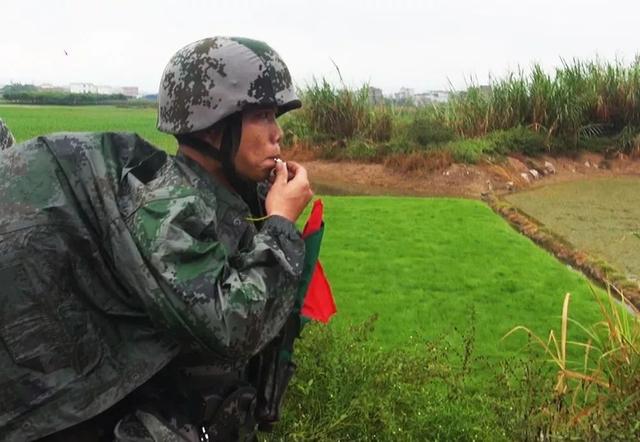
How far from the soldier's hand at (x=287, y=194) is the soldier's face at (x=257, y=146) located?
3 centimetres

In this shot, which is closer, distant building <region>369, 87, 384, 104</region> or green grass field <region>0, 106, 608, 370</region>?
green grass field <region>0, 106, 608, 370</region>

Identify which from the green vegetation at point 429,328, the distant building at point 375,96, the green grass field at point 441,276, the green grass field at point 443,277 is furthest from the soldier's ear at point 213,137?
the distant building at point 375,96

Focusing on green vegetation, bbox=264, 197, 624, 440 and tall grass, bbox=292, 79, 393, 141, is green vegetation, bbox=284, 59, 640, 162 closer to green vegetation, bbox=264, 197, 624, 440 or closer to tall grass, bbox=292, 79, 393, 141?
tall grass, bbox=292, 79, 393, 141

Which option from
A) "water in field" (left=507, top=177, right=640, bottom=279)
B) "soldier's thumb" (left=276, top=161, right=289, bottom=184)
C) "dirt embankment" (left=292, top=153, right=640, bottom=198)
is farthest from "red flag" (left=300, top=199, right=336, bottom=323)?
"dirt embankment" (left=292, top=153, right=640, bottom=198)

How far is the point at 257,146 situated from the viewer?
4.92 ft

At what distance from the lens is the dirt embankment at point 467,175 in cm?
1166

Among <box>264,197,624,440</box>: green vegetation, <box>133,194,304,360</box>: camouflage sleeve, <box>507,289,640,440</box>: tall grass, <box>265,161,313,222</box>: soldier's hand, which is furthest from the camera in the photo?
<box>264,197,624,440</box>: green vegetation

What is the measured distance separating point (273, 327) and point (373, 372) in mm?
1835

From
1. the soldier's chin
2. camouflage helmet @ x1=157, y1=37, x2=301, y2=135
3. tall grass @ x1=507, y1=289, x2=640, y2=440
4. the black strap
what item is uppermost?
camouflage helmet @ x1=157, y1=37, x2=301, y2=135

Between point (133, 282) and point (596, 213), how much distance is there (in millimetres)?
8951

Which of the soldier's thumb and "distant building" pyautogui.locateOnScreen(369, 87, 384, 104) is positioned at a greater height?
the soldier's thumb

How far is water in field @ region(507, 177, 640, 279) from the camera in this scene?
7282mm

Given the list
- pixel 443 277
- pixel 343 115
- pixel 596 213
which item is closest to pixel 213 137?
pixel 443 277

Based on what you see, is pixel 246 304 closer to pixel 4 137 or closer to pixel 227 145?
pixel 227 145
